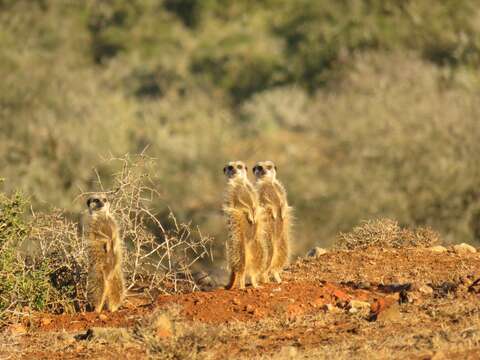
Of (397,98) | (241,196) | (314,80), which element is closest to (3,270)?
(241,196)

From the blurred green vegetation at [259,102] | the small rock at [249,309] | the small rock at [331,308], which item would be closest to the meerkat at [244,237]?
the small rock at [249,309]

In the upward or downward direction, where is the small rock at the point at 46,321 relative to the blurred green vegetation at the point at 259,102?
downward

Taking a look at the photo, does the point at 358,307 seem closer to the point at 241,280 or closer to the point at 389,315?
the point at 389,315

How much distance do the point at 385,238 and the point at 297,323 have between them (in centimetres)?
297

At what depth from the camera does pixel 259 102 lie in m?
28.7

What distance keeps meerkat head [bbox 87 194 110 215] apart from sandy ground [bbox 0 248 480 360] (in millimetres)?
→ 903

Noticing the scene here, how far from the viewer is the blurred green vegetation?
19344 mm

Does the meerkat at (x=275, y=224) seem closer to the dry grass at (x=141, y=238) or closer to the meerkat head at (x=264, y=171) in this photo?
the meerkat head at (x=264, y=171)

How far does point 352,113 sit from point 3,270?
1366 centimetres

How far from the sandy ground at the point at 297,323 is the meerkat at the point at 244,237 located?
0.33 m

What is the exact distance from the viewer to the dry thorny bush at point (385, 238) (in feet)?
38.1

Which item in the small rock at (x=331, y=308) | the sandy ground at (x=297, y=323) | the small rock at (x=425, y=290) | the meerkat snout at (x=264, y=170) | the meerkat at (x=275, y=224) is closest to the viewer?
the sandy ground at (x=297, y=323)

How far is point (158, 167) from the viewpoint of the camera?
2177cm

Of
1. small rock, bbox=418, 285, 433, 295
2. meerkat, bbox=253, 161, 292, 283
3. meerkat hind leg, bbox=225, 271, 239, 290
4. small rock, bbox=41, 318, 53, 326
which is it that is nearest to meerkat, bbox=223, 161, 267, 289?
meerkat hind leg, bbox=225, 271, 239, 290
